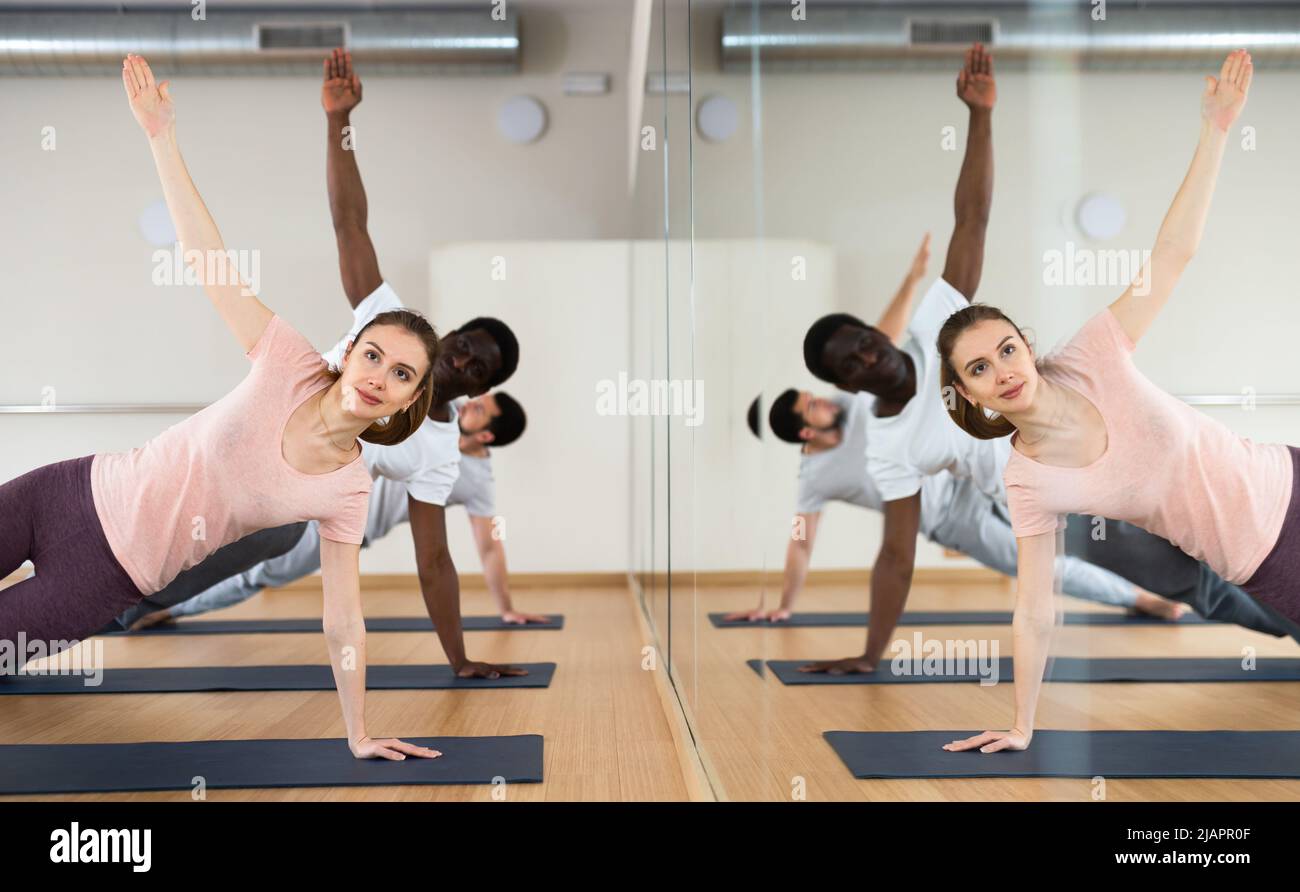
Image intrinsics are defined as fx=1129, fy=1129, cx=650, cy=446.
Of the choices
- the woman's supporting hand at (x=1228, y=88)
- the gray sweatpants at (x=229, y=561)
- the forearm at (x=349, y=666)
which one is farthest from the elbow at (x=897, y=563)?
the gray sweatpants at (x=229, y=561)

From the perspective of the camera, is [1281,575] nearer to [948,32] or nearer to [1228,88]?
[1228,88]

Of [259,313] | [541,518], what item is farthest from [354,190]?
[541,518]

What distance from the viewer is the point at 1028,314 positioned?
1793mm

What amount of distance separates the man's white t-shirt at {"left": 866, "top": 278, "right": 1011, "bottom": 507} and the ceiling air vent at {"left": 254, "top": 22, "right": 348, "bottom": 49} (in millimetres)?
1807

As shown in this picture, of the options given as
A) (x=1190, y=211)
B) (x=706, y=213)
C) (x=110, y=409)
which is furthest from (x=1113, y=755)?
(x=110, y=409)

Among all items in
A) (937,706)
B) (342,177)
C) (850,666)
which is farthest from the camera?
(342,177)

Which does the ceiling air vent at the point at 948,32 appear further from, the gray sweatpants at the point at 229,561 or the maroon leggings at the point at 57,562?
the maroon leggings at the point at 57,562

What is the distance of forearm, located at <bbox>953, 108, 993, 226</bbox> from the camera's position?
1812 mm

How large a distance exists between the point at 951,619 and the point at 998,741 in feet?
0.93

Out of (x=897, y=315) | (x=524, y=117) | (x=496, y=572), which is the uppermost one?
(x=524, y=117)

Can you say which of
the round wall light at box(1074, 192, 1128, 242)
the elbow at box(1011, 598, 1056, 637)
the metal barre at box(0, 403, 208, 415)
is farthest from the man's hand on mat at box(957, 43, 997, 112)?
the metal barre at box(0, 403, 208, 415)

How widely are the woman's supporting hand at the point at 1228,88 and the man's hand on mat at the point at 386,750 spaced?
1.94 metres

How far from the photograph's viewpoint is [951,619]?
2205mm
